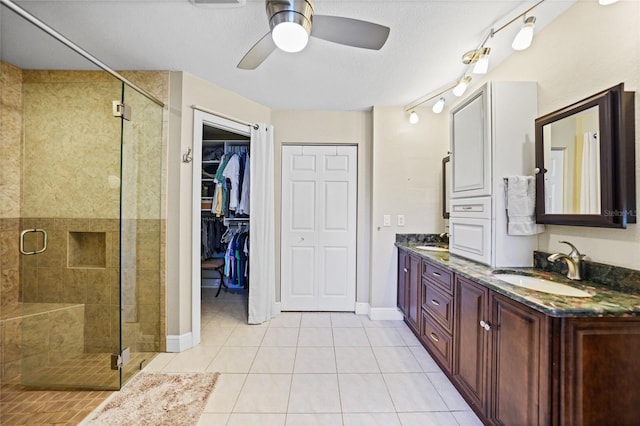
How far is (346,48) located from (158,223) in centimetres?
215

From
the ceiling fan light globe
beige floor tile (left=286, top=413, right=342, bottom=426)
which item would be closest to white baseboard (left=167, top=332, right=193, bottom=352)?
beige floor tile (left=286, top=413, right=342, bottom=426)

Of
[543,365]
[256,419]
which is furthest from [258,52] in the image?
[256,419]

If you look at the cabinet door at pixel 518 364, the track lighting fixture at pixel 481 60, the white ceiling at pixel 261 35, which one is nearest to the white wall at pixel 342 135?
the white ceiling at pixel 261 35

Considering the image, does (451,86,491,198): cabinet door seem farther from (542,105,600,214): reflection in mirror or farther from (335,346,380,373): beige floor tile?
(335,346,380,373): beige floor tile

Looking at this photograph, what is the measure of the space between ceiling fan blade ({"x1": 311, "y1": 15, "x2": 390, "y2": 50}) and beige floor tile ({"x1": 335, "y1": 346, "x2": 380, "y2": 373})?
2.25 m

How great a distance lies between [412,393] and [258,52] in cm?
245

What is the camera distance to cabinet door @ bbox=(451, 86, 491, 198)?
178 cm

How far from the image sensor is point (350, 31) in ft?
4.21

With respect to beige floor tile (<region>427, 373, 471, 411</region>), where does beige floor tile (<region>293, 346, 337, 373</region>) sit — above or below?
above

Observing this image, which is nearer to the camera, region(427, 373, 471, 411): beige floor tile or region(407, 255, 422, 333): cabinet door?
region(427, 373, 471, 411): beige floor tile

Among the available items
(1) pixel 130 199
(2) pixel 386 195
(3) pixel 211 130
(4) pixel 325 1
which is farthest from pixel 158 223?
(2) pixel 386 195

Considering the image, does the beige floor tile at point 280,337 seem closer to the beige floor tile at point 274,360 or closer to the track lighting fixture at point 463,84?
the beige floor tile at point 274,360

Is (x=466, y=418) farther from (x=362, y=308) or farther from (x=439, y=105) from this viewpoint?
(x=439, y=105)

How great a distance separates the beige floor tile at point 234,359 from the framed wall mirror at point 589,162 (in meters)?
2.43
